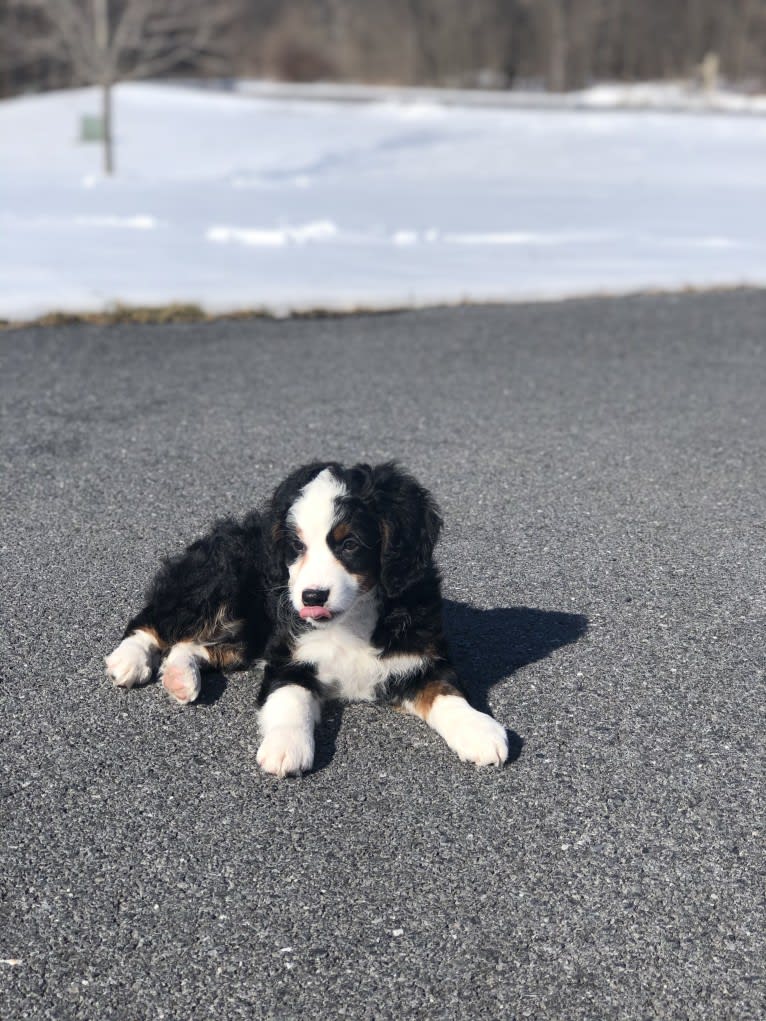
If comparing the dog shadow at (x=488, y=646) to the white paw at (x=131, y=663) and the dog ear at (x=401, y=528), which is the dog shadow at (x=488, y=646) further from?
the dog ear at (x=401, y=528)

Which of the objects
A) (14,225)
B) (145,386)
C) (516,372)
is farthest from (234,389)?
(14,225)

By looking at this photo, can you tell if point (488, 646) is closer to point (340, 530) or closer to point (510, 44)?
point (340, 530)

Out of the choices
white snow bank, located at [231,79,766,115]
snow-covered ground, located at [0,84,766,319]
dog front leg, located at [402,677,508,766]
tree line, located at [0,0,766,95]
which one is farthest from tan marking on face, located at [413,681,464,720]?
tree line, located at [0,0,766,95]

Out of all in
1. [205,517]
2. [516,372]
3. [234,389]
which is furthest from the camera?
[516,372]

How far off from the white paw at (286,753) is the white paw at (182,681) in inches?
16.9

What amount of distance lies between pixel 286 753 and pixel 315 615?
41 centimetres

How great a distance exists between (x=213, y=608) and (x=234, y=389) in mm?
4031

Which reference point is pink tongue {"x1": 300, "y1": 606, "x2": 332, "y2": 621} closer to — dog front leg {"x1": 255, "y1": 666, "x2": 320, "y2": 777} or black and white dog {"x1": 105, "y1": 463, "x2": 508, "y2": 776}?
black and white dog {"x1": 105, "y1": 463, "x2": 508, "y2": 776}

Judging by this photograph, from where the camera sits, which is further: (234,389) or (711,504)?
(234,389)

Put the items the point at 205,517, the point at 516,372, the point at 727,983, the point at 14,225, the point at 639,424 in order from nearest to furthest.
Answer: the point at 727,983 → the point at 205,517 → the point at 639,424 → the point at 516,372 → the point at 14,225

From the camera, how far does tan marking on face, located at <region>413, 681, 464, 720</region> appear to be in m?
3.76

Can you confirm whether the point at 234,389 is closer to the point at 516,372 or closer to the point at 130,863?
the point at 516,372

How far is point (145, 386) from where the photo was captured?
803 cm

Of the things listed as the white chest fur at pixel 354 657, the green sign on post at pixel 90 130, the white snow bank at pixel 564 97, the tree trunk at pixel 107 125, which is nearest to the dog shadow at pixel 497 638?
the white chest fur at pixel 354 657
